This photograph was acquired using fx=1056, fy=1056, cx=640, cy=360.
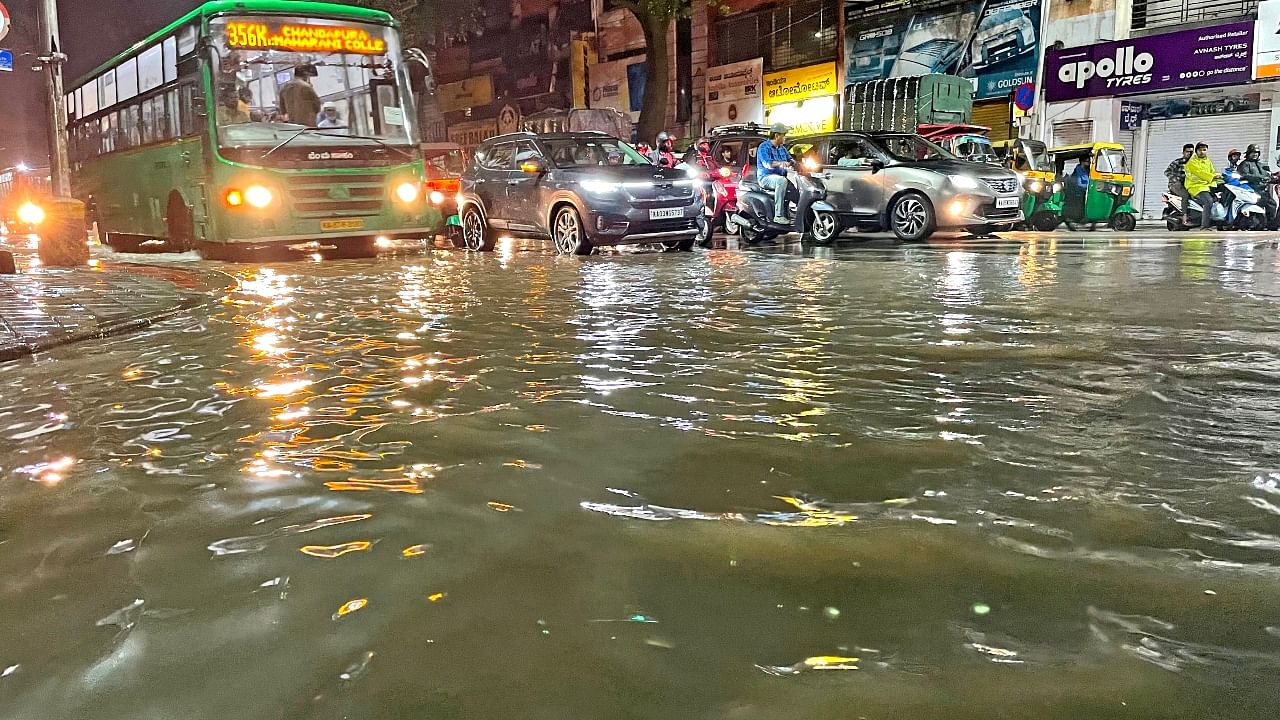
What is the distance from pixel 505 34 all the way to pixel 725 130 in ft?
76.2

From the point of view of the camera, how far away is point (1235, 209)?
1867cm

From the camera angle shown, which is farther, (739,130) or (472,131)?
(472,131)

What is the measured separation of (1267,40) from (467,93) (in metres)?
29.7

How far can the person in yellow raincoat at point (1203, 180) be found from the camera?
61.5 ft

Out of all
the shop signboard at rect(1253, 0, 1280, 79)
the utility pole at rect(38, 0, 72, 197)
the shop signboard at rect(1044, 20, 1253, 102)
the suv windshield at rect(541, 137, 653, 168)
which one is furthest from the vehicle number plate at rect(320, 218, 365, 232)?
the shop signboard at rect(1253, 0, 1280, 79)

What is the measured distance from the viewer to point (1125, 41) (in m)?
23.1

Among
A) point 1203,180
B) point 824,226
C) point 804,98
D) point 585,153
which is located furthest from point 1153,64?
point 585,153

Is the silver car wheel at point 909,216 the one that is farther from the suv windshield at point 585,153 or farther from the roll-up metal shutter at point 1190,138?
the roll-up metal shutter at point 1190,138

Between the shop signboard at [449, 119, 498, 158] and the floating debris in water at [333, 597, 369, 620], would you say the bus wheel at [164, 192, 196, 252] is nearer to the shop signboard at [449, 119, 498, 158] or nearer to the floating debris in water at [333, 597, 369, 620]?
the floating debris in water at [333, 597, 369, 620]

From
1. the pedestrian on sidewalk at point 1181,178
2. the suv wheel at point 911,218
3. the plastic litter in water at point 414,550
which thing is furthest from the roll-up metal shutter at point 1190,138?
the plastic litter in water at point 414,550

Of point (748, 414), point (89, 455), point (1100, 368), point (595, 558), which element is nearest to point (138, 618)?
point (595, 558)

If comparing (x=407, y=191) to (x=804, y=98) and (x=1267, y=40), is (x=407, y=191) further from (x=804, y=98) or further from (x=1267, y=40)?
(x=804, y=98)

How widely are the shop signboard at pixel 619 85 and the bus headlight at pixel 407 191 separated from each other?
21.3 metres

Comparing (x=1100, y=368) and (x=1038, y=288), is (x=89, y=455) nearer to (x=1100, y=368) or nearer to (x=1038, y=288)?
(x=1100, y=368)
